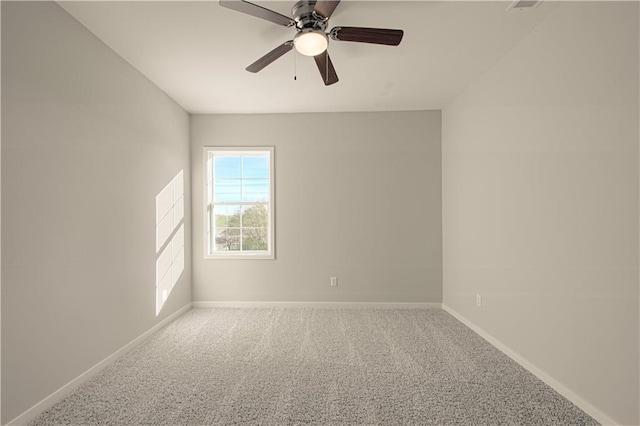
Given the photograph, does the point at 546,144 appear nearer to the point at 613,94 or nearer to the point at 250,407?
the point at 613,94

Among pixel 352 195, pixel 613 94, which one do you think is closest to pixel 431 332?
pixel 352 195

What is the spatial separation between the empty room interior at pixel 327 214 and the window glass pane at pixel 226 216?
22 centimetres

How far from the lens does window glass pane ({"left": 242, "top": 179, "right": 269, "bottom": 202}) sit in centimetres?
454

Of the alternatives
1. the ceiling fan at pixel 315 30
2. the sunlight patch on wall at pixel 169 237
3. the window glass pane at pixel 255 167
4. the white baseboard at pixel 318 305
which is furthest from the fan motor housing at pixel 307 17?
the white baseboard at pixel 318 305

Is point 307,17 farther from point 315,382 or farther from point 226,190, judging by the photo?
point 226,190

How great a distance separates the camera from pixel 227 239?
4594mm

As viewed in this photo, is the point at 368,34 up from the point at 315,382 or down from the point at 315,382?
up

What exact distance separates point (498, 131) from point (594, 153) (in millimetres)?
1099

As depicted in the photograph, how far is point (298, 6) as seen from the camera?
2.07 metres

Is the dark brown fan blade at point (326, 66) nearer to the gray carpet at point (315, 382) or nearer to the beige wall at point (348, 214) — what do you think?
the beige wall at point (348, 214)

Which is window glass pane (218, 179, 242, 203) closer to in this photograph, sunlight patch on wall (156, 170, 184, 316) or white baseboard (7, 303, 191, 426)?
sunlight patch on wall (156, 170, 184, 316)

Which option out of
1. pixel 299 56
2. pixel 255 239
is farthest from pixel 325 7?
pixel 255 239

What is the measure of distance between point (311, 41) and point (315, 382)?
233cm

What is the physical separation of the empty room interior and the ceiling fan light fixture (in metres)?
0.01
